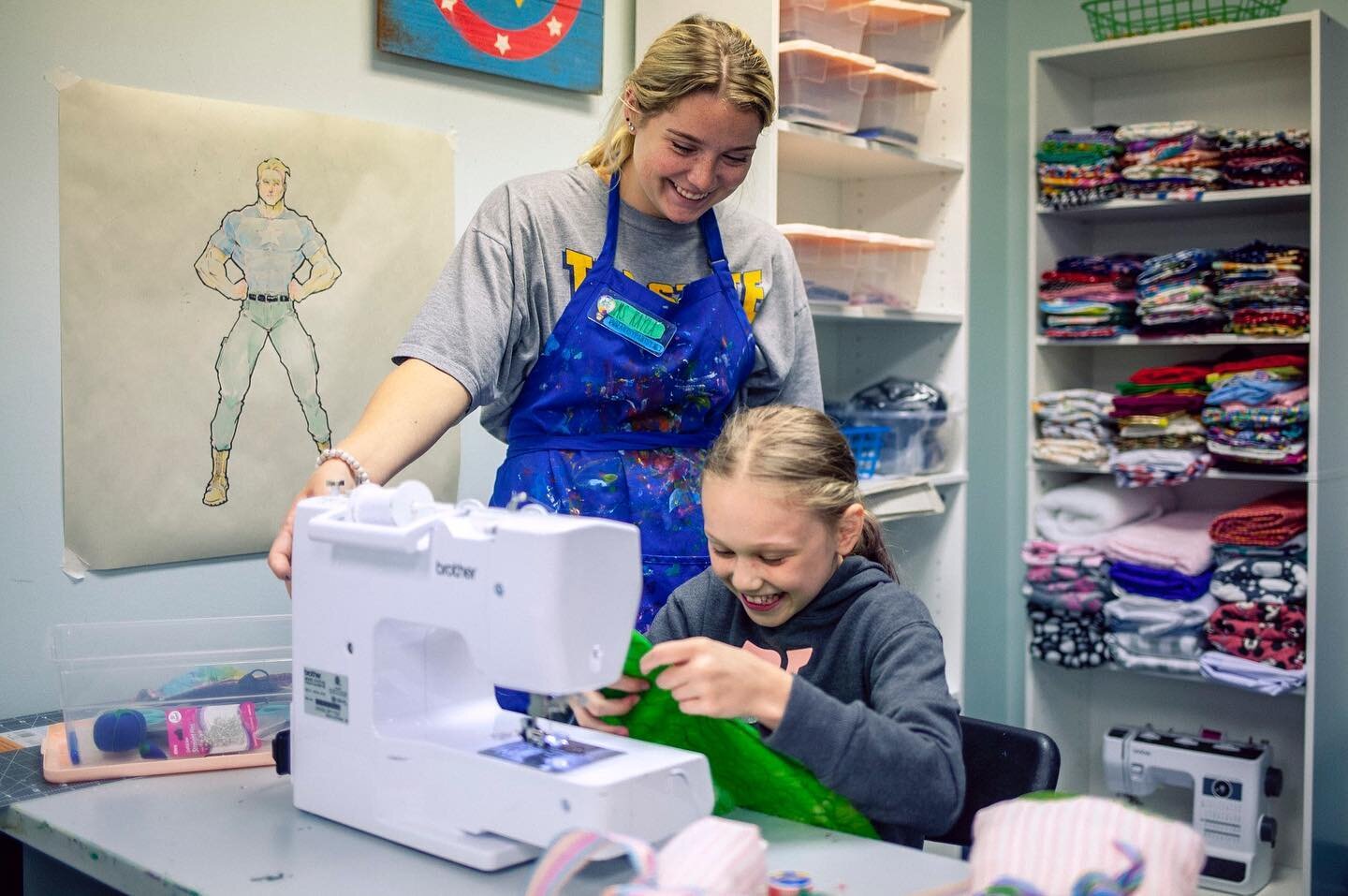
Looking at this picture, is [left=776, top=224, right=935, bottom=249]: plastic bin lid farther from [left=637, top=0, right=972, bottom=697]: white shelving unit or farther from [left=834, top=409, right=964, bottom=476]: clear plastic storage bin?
[left=834, top=409, right=964, bottom=476]: clear plastic storage bin

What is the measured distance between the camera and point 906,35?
3225 mm

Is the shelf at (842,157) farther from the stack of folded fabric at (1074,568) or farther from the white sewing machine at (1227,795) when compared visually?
the white sewing machine at (1227,795)

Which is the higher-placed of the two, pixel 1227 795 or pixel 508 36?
pixel 508 36

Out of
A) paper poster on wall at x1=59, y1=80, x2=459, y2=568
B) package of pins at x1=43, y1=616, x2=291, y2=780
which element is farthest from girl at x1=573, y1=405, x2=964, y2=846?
paper poster on wall at x1=59, y1=80, x2=459, y2=568

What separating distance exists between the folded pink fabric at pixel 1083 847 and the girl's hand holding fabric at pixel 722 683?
0.28 meters

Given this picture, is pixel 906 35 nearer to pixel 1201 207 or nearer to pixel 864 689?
pixel 1201 207

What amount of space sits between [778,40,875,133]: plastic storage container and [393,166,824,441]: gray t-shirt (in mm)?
873

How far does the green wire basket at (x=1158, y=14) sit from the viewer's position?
3.52m

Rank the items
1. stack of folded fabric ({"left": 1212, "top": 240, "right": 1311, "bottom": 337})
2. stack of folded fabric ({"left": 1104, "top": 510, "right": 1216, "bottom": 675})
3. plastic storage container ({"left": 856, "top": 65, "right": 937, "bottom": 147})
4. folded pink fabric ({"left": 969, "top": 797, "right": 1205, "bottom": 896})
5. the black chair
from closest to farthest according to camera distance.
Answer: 1. folded pink fabric ({"left": 969, "top": 797, "right": 1205, "bottom": 896})
2. the black chair
3. plastic storage container ({"left": 856, "top": 65, "right": 937, "bottom": 147})
4. stack of folded fabric ({"left": 1212, "top": 240, "right": 1311, "bottom": 337})
5. stack of folded fabric ({"left": 1104, "top": 510, "right": 1216, "bottom": 675})

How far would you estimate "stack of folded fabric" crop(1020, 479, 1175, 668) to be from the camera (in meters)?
3.57

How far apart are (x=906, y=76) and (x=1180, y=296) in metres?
0.96

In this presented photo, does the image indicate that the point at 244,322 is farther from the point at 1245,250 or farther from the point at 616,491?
the point at 1245,250

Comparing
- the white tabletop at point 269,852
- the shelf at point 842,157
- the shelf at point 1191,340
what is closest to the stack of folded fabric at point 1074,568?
the shelf at point 1191,340

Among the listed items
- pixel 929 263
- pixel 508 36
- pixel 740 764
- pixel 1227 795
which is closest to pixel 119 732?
pixel 740 764
